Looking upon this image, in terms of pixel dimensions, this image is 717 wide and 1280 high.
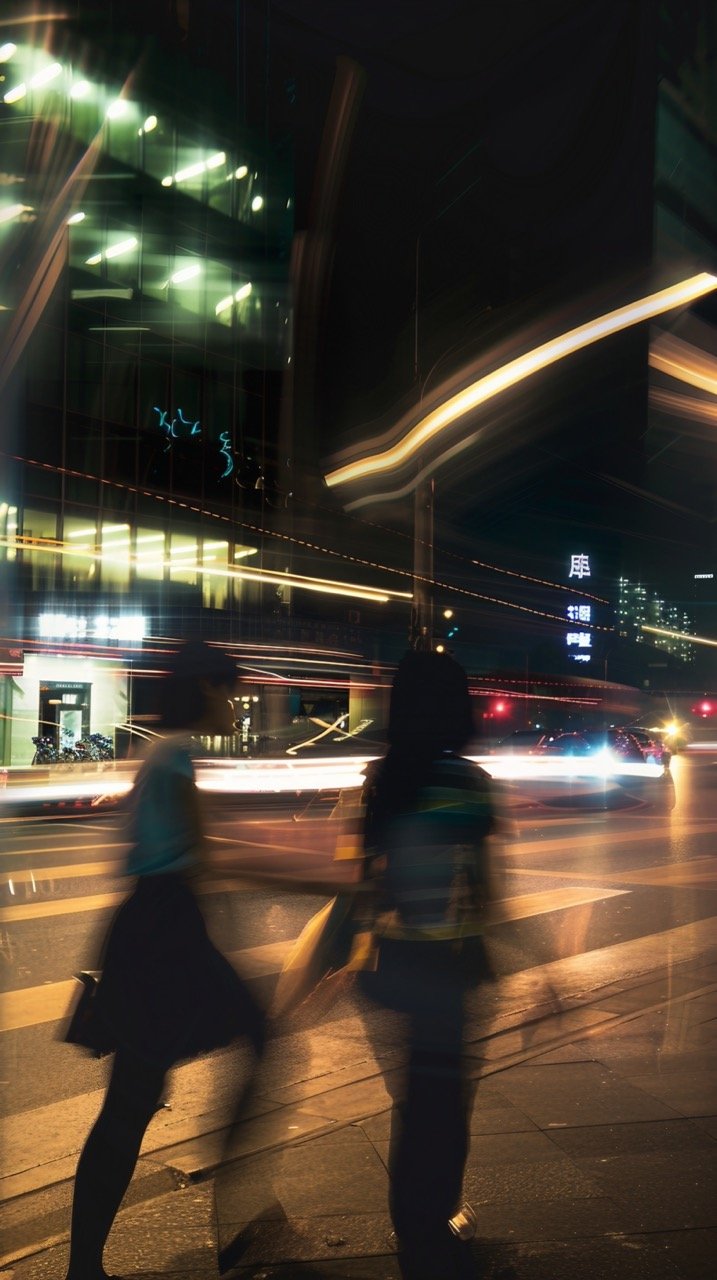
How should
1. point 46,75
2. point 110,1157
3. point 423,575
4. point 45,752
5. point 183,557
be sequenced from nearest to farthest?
point 110,1157, point 423,575, point 45,752, point 46,75, point 183,557

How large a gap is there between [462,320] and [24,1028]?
1453 centimetres

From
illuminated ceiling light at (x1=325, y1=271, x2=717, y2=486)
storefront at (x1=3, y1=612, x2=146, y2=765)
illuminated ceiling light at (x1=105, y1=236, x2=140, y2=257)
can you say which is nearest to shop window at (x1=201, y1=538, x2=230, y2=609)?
storefront at (x1=3, y1=612, x2=146, y2=765)

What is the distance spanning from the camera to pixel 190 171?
37406 millimetres

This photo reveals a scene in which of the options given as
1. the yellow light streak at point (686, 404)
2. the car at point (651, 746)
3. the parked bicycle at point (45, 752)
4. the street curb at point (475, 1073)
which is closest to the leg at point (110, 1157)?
the street curb at point (475, 1073)

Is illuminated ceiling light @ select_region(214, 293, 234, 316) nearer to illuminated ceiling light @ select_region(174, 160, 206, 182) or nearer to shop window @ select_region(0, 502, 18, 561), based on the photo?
illuminated ceiling light @ select_region(174, 160, 206, 182)

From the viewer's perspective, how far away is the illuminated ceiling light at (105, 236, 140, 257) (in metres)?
34.7

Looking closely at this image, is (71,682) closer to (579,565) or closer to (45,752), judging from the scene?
(45,752)

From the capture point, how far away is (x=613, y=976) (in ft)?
26.1

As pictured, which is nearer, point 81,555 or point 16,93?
point 16,93

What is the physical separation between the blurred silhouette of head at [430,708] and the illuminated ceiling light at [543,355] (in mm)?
9126

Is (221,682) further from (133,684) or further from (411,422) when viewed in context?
(133,684)

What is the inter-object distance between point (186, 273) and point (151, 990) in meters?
36.7

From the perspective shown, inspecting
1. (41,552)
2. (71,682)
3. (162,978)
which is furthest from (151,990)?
(71,682)

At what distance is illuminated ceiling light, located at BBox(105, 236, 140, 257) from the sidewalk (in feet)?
106
